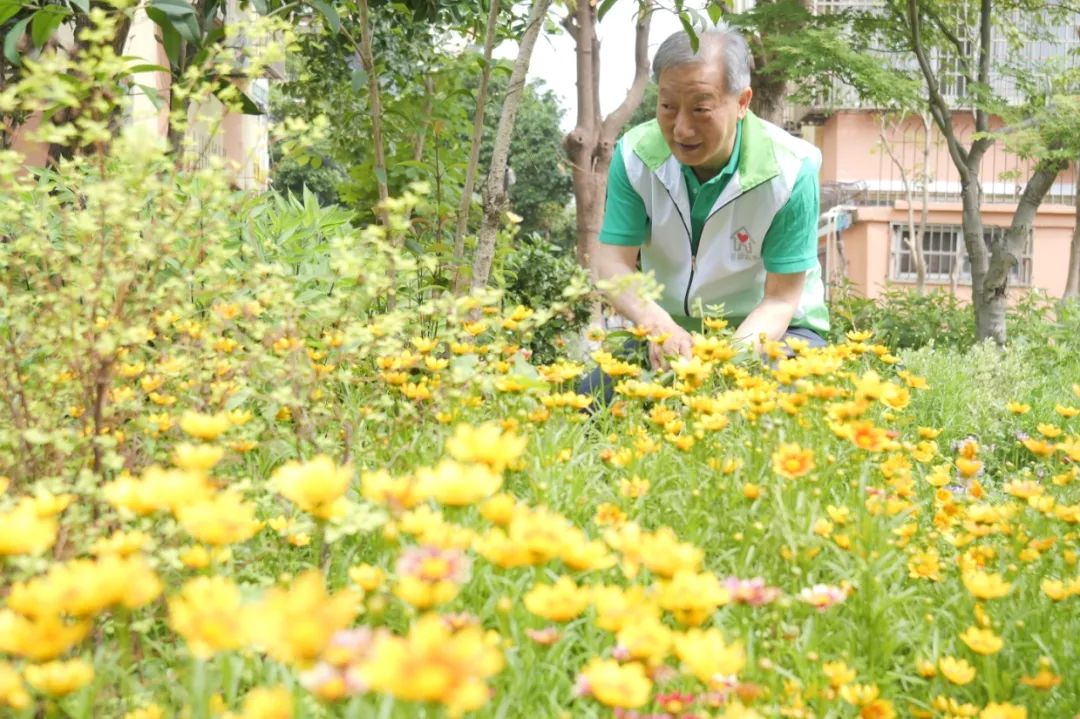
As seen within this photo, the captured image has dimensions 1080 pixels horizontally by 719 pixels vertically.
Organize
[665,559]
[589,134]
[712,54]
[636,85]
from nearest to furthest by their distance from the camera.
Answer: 1. [665,559]
2. [712,54]
3. [589,134]
4. [636,85]

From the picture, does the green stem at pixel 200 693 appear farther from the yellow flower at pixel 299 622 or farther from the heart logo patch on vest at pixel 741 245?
the heart logo patch on vest at pixel 741 245

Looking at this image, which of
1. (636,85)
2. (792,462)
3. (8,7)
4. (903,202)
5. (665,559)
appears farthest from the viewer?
(903,202)

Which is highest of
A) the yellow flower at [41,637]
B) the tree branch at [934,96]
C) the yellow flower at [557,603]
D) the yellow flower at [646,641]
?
the tree branch at [934,96]

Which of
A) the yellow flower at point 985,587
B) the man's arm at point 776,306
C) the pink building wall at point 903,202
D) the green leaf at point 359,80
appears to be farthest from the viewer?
the pink building wall at point 903,202

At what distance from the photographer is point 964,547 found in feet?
5.69

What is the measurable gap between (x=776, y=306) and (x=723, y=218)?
361 mm

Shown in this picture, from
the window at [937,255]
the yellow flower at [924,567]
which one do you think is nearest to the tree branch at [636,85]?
the yellow flower at [924,567]

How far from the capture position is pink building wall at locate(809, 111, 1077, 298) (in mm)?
21844

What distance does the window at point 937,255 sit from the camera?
71.9 ft

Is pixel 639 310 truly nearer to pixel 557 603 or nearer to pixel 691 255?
pixel 691 255

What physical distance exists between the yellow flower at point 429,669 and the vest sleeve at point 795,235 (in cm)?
286

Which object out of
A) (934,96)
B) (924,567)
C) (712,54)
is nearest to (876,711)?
(924,567)

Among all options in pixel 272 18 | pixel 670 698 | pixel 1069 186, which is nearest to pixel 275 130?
pixel 272 18

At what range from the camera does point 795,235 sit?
3.43m
